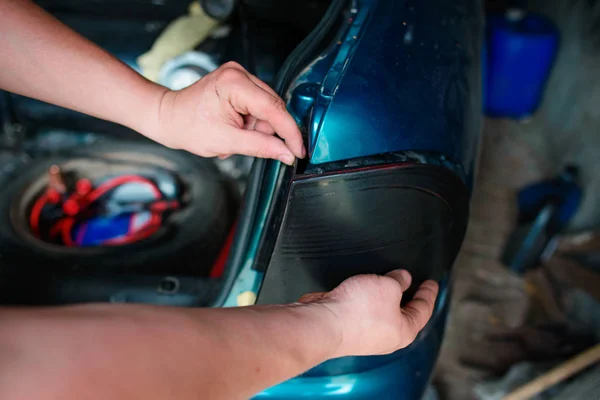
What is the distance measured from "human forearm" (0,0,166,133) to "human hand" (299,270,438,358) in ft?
1.56

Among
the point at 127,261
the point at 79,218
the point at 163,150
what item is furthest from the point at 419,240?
the point at 79,218

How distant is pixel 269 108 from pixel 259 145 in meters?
0.07

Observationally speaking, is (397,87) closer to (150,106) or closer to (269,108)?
(269,108)

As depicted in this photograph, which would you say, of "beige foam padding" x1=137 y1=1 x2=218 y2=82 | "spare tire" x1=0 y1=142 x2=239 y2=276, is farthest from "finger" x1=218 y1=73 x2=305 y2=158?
"beige foam padding" x1=137 y1=1 x2=218 y2=82

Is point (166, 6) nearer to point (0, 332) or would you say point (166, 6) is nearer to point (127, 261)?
point (127, 261)

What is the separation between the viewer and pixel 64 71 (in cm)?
83

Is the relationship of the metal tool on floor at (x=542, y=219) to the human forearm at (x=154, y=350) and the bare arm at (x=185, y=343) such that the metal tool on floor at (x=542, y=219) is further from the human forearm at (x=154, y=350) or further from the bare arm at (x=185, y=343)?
the human forearm at (x=154, y=350)

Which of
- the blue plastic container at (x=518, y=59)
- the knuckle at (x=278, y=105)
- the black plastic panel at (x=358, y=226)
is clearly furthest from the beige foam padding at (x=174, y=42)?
the blue plastic container at (x=518, y=59)

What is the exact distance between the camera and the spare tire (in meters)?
1.14

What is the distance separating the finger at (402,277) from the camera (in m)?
0.75

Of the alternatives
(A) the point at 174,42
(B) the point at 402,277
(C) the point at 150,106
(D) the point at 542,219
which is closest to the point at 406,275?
(B) the point at 402,277

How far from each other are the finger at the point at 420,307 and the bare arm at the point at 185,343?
14 millimetres

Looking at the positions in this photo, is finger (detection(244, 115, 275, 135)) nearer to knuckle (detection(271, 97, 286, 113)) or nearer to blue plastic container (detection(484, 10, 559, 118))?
knuckle (detection(271, 97, 286, 113))

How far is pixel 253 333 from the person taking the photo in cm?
56
